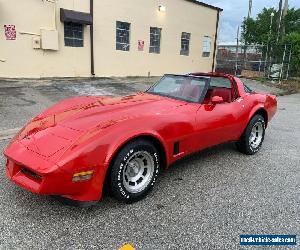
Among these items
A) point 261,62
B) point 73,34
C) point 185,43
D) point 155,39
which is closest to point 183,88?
point 73,34

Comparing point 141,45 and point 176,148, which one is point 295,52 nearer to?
A: point 141,45

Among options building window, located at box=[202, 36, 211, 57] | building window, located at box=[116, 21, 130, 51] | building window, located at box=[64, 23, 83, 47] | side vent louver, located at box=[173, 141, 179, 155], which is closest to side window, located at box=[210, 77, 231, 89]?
side vent louver, located at box=[173, 141, 179, 155]

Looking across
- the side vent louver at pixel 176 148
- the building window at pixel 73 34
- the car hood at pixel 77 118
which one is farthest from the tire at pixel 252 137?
the building window at pixel 73 34

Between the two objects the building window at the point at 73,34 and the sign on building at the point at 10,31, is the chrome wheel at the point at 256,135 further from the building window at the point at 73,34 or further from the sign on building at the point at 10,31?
the building window at the point at 73,34

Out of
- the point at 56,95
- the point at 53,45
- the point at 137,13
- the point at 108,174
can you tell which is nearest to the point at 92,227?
the point at 108,174

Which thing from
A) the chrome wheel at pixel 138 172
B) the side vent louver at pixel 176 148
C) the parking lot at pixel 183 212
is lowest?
the parking lot at pixel 183 212

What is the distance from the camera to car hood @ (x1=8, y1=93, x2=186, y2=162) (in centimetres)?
298

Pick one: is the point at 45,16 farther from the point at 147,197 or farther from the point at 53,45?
the point at 147,197

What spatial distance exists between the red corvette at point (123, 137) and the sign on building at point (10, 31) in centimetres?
817

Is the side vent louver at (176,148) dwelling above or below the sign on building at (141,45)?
below

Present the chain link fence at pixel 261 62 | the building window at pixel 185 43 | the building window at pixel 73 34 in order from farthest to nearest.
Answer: the building window at pixel 185 43, the chain link fence at pixel 261 62, the building window at pixel 73 34

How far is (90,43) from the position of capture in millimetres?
13336

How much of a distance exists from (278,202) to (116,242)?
1.92 meters

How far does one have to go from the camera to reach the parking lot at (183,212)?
271 centimetres
